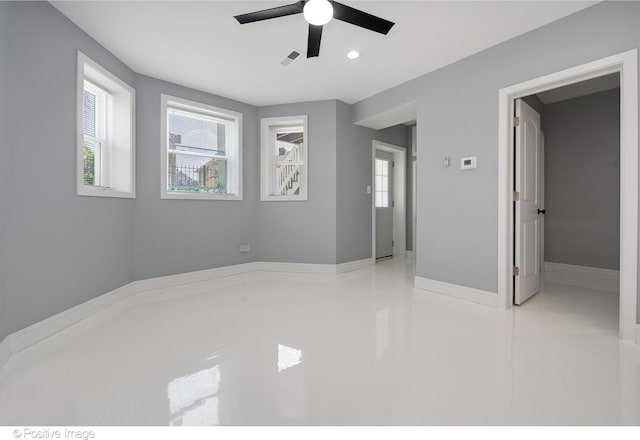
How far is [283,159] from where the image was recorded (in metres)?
4.89

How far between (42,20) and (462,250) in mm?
4182

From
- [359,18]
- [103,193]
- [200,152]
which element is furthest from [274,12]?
[200,152]

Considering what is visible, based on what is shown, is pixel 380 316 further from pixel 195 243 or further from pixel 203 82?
pixel 203 82

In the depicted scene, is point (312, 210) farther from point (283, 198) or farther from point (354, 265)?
point (354, 265)

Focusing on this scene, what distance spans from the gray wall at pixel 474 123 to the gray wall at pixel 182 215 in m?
2.43

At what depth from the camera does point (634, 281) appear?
2.21 m

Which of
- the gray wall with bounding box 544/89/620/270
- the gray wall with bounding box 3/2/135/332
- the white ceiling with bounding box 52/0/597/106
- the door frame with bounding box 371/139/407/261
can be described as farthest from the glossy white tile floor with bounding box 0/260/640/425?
the door frame with bounding box 371/139/407/261

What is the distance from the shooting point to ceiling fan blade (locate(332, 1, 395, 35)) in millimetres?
2121

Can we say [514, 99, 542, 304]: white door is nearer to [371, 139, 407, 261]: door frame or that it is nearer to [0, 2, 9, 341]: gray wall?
[371, 139, 407, 261]: door frame

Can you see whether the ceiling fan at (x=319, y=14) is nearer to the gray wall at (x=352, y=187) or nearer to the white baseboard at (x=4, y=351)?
the gray wall at (x=352, y=187)

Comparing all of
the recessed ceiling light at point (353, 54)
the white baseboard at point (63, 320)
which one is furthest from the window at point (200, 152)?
the recessed ceiling light at point (353, 54)

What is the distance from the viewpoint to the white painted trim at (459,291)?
120 inches

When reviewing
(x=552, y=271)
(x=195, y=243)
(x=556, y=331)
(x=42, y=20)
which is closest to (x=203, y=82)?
(x=42, y=20)

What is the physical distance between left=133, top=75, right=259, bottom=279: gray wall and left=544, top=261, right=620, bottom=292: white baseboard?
4.27 metres
